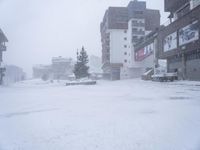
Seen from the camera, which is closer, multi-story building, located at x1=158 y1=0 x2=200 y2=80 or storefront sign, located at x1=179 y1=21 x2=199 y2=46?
Answer: storefront sign, located at x1=179 y1=21 x2=199 y2=46

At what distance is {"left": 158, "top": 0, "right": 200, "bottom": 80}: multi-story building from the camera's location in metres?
31.5

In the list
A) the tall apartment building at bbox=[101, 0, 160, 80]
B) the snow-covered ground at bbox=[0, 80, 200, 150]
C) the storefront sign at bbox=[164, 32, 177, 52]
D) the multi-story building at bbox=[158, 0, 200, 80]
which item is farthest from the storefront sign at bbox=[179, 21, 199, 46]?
the tall apartment building at bbox=[101, 0, 160, 80]

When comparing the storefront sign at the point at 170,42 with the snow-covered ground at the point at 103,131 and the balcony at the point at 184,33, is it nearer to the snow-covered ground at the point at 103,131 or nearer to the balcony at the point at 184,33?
the balcony at the point at 184,33

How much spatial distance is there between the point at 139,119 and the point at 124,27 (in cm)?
6575

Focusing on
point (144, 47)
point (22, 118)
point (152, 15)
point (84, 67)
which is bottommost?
point (22, 118)

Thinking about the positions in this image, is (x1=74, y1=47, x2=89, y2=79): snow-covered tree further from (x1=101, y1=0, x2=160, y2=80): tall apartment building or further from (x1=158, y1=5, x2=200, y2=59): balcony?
(x1=101, y1=0, x2=160, y2=80): tall apartment building

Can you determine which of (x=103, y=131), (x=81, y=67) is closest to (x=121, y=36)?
(x=81, y=67)

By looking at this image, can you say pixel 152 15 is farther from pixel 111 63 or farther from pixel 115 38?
pixel 111 63

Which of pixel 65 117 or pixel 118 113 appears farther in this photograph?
pixel 118 113

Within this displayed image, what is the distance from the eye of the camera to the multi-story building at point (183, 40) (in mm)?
31547

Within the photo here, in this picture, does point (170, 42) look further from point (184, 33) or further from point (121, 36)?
point (121, 36)

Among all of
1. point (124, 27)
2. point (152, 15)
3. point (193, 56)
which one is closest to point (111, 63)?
point (124, 27)

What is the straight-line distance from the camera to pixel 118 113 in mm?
8141

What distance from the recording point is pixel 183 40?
114 ft
